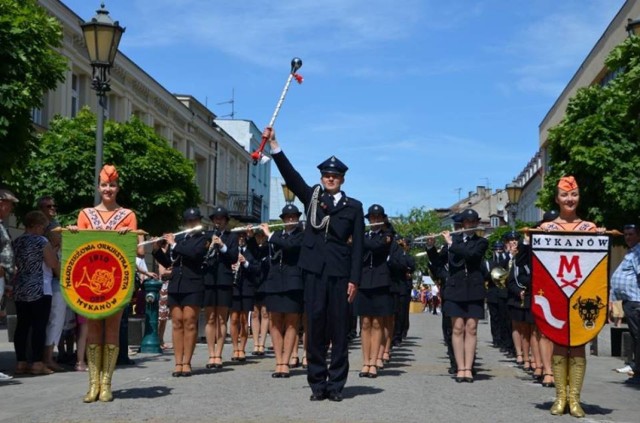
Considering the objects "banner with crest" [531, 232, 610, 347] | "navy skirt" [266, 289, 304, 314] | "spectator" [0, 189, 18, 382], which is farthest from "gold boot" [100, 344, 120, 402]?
"banner with crest" [531, 232, 610, 347]

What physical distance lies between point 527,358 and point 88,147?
23695mm

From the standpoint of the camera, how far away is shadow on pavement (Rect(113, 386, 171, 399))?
9700 mm

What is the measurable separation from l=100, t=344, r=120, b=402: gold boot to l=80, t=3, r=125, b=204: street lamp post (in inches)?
→ 217

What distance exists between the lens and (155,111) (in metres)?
55.6

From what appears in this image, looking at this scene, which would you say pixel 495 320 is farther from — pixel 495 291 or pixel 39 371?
pixel 39 371

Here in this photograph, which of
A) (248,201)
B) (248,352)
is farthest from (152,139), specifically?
(248,201)

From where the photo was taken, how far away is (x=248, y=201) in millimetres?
79188

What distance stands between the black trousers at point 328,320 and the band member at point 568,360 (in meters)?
1.96

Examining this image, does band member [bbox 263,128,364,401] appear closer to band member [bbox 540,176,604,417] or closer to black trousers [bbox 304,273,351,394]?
black trousers [bbox 304,273,351,394]

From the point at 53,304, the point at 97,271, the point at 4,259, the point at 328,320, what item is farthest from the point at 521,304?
the point at 4,259

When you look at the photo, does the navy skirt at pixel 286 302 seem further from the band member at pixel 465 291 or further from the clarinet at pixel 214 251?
the band member at pixel 465 291

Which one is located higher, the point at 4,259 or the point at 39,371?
the point at 4,259

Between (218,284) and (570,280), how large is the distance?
19.7 ft

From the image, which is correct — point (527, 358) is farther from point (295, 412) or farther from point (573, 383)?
point (295, 412)
